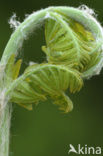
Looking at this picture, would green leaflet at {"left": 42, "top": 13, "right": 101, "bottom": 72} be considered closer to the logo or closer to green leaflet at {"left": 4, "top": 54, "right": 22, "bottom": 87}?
green leaflet at {"left": 4, "top": 54, "right": 22, "bottom": 87}

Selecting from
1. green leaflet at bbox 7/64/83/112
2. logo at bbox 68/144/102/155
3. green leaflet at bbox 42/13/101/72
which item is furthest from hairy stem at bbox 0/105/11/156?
logo at bbox 68/144/102/155

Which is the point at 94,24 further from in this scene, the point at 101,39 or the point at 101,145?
the point at 101,145

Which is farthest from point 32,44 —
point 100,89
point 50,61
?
point 50,61

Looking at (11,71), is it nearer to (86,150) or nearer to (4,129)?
(4,129)

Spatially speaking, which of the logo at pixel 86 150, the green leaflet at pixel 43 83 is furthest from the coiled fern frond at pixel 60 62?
the logo at pixel 86 150

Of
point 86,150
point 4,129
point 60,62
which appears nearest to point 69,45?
point 60,62

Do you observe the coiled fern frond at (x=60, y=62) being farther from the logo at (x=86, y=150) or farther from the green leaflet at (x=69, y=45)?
the logo at (x=86, y=150)
